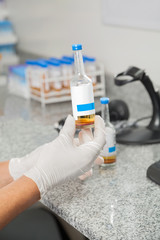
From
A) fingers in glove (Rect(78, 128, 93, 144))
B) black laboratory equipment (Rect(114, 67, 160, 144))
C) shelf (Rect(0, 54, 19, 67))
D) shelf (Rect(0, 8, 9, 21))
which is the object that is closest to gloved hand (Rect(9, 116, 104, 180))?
fingers in glove (Rect(78, 128, 93, 144))

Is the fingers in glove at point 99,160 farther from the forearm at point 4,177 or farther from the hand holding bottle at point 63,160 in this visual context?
the forearm at point 4,177

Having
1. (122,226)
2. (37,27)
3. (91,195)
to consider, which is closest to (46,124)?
(91,195)

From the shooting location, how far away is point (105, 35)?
2.02m

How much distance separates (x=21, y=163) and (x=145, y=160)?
0.40 m

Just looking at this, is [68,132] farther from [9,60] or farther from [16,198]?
[9,60]

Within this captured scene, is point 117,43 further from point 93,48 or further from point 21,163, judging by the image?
point 21,163

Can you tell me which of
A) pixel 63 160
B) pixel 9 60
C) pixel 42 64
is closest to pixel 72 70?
pixel 42 64

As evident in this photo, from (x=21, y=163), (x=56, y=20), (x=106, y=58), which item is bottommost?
(x=21, y=163)

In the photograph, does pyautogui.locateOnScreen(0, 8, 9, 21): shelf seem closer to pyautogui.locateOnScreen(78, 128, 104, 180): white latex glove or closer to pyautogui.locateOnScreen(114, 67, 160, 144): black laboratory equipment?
pyautogui.locateOnScreen(114, 67, 160, 144): black laboratory equipment

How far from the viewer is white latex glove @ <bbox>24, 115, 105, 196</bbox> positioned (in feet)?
3.32

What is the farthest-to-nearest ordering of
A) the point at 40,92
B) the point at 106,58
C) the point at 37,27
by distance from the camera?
1. the point at 37,27
2. the point at 106,58
3. the point at 40,92

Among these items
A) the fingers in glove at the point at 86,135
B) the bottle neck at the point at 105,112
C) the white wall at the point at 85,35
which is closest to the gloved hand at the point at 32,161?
the fingers in glove at the point at 86,135

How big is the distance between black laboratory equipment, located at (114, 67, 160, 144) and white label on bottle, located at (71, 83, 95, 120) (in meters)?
0.34

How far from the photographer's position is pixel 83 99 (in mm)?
1062
